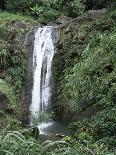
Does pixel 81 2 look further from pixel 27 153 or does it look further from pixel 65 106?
pixel 27 153

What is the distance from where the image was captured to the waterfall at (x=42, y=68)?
1572 cm

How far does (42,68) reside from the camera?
16.5m

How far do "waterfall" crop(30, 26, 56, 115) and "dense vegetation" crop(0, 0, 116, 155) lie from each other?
41cm

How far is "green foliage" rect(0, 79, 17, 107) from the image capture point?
1403cm

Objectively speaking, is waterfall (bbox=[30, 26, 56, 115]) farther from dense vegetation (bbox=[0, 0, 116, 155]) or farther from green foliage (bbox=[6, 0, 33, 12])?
green foliage (bbox=[6, 0, 33, 12])

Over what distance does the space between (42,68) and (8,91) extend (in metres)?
2.40

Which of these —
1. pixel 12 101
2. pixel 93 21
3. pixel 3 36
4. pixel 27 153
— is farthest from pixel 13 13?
pixel 27 153

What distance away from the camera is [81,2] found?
24359mm

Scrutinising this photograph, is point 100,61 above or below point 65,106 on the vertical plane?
above

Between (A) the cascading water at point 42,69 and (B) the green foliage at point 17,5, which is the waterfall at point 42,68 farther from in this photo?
(B) the green foliage at point 17,5

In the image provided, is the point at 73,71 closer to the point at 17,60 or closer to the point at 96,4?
the point at 17,60

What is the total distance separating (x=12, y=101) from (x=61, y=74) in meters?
2.46

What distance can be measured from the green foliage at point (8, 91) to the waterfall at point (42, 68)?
96 cm

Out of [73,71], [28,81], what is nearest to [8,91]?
[28,81]
